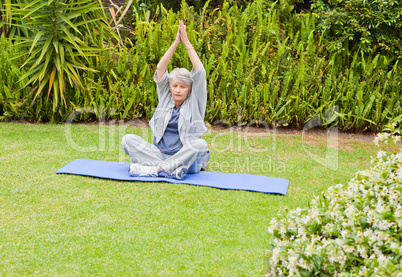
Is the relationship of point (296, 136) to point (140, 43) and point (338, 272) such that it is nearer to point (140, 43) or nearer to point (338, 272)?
point (140, 43)

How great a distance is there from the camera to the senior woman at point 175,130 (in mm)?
4125

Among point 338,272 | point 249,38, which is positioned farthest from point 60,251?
point 249,38

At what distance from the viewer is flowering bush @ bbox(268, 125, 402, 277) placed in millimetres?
1804

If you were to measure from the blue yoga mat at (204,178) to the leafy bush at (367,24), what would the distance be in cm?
294

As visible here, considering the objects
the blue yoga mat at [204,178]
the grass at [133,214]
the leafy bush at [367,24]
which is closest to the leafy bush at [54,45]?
the grass at [133,214]

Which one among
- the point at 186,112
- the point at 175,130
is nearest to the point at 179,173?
the point at 175,130

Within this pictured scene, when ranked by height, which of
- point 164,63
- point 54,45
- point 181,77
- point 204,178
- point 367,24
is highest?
point 367,24

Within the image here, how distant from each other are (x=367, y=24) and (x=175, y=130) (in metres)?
3.43

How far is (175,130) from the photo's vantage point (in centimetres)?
431

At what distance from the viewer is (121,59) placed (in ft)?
21.1

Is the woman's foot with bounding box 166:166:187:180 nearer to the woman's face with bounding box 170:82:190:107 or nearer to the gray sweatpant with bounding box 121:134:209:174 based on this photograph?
the gray sweatpant with bounding box 121:134:209:174

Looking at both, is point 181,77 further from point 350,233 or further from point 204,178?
point 350,233

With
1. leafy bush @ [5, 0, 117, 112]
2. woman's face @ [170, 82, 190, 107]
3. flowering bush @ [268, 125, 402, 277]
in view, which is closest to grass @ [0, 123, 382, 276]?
flowering bush @ [268, 125, 402, 277]

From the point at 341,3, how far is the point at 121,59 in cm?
341
